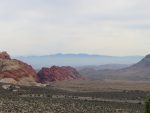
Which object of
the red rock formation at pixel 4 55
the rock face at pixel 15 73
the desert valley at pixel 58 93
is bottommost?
the desert valley at pixel 58 93

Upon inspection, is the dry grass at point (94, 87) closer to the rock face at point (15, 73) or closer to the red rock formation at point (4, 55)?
the rock face at point (15, 73)

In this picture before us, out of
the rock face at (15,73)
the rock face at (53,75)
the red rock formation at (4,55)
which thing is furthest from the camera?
the rock face at (53,75)

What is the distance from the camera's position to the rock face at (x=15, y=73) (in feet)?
389

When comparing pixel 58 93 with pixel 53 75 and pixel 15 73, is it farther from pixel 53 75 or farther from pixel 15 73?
pixel 53 75

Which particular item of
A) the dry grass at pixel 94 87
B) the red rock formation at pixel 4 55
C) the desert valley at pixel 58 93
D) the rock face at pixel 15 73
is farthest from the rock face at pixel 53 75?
→ the red rock formation at pixel 4 55

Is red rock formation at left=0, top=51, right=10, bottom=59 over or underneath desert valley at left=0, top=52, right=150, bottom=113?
over

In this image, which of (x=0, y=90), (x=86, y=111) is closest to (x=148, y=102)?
(x=86, y=111)

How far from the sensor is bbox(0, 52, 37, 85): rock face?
119m

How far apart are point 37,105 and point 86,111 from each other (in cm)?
756

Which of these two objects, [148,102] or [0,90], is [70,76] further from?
[148,102]

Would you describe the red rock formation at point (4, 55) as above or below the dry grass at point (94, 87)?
above

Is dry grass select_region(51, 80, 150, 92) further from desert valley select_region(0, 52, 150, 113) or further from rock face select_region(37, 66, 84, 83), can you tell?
rock face select_region(37, 66, 84, 83)

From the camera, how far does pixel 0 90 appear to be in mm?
92312

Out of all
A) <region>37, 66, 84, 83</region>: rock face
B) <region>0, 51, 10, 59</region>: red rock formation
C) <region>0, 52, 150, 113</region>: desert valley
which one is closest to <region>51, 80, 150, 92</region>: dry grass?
<region>0, 52, 150, 113</region>: desert valley
